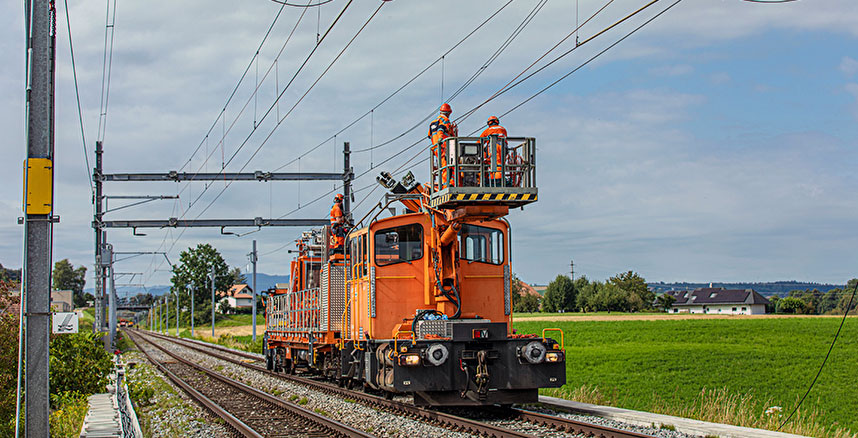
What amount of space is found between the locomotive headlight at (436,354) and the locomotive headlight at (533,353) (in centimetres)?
124

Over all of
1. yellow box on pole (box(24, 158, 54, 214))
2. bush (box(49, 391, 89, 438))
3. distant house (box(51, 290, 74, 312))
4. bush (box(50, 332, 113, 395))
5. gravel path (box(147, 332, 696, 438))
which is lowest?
gravel path (box(147, 332, 696, 438))

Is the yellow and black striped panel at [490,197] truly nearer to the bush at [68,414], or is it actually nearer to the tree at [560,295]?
the bush at [68,414]

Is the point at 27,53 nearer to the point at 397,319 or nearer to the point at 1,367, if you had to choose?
the point at 1,367

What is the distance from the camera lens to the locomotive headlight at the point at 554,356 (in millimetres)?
11852

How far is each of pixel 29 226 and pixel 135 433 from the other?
3.86 m

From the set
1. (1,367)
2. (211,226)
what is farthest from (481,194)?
(211,226)

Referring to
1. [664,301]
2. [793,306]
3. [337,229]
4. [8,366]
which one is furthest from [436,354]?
[664,301]

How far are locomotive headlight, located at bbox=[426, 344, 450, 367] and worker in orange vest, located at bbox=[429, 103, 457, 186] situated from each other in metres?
2.52

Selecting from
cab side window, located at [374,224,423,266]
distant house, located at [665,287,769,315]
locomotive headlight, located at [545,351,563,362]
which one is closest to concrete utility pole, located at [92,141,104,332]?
cab side window, located at [374,224,423,266]

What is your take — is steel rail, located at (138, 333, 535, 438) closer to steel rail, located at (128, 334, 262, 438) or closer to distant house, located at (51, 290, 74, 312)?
steel rail, located at (128, 334, 262, 438)

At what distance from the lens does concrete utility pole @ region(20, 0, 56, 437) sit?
275 inches

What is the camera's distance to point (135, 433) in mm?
9828

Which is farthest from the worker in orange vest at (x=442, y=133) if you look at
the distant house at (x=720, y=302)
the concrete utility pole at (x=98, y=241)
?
the distant house at (x=720, y=302)

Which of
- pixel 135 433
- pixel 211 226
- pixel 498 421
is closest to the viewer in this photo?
pixel 135 433
